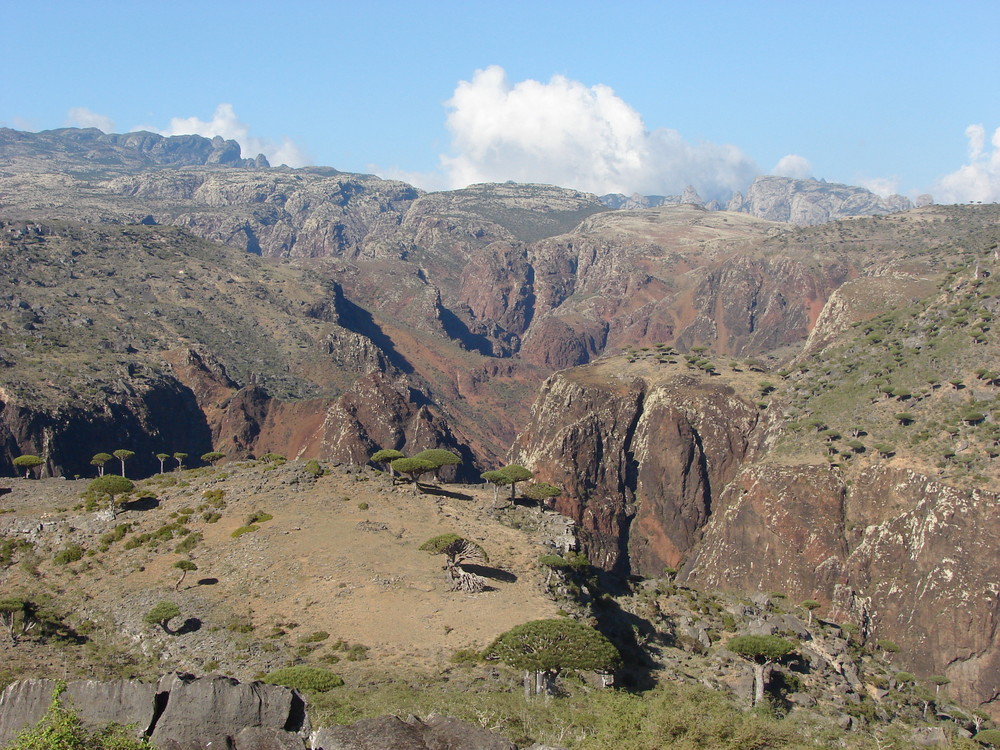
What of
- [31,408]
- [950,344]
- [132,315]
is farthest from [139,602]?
[132,315]

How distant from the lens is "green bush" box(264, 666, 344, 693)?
42844 millimetres

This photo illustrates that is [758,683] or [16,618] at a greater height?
[16,618]

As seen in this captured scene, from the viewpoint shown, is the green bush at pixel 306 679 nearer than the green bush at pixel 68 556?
Yes

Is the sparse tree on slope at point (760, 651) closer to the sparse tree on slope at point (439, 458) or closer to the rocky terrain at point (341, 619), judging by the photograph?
the rocky terrain at point (341, 619)

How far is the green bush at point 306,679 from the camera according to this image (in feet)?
141

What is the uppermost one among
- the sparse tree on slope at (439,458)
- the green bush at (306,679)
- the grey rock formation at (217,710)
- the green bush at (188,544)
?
the sparse tree on slope at (439,458)

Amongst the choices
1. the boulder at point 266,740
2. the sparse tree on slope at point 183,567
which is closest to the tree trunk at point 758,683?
the boulder at point 266,740

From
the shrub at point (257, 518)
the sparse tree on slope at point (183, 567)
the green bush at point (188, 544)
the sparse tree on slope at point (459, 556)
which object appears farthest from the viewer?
the shrub at point (257, 518)

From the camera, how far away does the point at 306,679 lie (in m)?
43.2

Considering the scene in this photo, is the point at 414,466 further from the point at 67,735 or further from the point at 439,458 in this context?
the point at 67,735

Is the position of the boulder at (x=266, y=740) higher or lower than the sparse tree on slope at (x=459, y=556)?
higher

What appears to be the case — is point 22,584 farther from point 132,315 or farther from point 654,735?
point 132,315

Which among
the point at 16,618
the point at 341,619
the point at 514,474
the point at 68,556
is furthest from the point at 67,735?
the point at 514,474

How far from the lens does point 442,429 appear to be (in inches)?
5955
